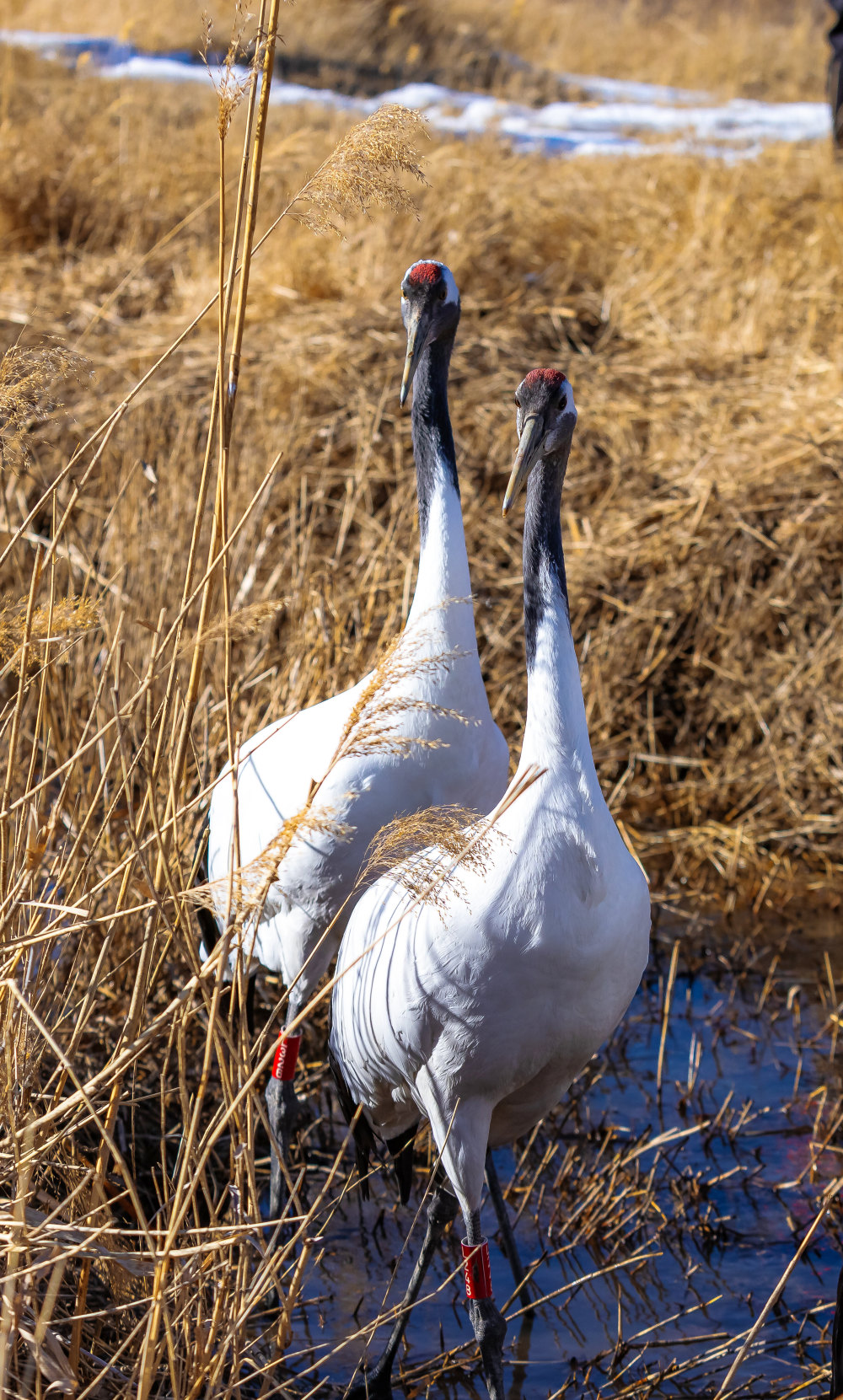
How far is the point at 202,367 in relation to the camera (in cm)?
555

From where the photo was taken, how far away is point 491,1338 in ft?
7.24

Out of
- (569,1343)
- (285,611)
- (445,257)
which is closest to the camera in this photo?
(569,1343)

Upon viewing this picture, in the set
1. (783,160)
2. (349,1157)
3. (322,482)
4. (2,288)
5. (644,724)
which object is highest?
(783,160)

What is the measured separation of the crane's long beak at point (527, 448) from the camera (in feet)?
7.09

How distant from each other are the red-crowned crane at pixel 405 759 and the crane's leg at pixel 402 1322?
347mm

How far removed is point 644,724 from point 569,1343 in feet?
7.65

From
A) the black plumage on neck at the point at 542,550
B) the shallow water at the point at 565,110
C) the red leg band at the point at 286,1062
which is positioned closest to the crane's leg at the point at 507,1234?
the red leg band at the point at 286,1062

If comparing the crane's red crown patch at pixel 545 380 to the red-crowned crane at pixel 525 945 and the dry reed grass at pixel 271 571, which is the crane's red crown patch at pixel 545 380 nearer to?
the red-crowned crane at pixel 525 945

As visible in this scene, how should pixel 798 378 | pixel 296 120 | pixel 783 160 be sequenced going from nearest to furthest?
1. pixel 798 378
2. pixel 783 160
3. pixel 296 120

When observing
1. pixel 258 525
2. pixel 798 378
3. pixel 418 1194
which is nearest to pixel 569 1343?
pixel 418 1194

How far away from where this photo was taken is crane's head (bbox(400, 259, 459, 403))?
2.69m

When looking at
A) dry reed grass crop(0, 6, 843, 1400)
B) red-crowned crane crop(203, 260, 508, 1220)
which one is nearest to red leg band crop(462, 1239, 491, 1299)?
dry reed grass crop(0, 6, 843, 1400)

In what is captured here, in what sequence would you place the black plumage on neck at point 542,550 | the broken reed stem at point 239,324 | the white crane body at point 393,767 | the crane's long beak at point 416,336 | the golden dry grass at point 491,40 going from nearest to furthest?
the broken reed stem at point 239,324, the black plumage on neck at point 542,550, the white crane body at point 393,767, the crane's long beak at point 416,336, the golden dry grass at point 491,40

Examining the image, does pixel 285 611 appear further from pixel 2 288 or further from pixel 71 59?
pixel 71 59
